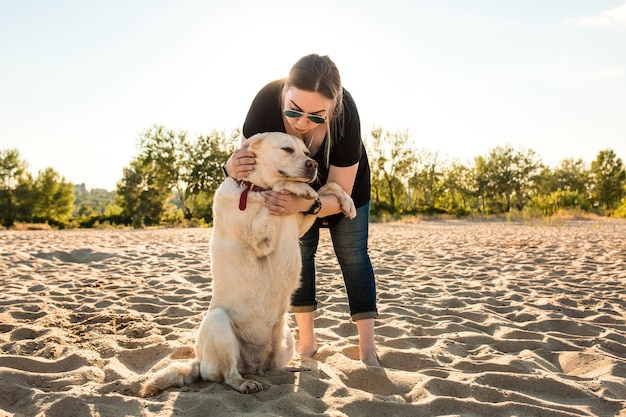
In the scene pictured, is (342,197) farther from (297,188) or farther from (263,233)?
(263,233)

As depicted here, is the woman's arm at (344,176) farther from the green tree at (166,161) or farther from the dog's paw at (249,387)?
the green tree at (166,161)

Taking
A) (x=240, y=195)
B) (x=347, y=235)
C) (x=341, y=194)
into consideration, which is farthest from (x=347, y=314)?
(x=240, y=195)

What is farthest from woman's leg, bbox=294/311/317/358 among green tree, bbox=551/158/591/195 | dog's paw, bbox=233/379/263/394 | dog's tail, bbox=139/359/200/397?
green tree, bbox=551/158/591/195

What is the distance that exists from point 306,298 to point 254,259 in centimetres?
82

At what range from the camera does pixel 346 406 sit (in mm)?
2461

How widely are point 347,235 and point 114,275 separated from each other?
4633 millimetres

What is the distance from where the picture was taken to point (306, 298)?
355 cm

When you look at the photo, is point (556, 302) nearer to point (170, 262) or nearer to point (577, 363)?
point (577, 363)

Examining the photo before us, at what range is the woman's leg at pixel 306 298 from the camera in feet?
11.5

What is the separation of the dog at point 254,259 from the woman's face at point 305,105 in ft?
0.43

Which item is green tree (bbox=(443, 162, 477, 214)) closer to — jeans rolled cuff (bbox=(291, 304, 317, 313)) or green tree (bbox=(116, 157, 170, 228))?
green tree (bbox=(116, 157, 170, 228))

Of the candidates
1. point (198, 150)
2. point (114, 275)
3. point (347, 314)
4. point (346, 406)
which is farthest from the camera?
point (198, 150)

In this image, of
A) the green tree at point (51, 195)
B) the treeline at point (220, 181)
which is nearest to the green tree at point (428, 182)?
the treeline at point (220, 181)

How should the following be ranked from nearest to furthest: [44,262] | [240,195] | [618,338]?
[240,195] < [618,338] < [44,262]
